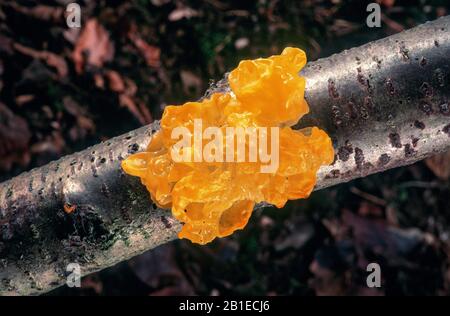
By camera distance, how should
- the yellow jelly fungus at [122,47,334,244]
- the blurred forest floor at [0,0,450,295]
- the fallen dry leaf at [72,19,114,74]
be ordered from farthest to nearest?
the fallen dry leaf at [72,19,114,74], the blurred forest floor at [0,0,450,295], the yellow jelly fungus at [122,47,334,244]

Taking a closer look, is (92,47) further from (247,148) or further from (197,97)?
(247,148)

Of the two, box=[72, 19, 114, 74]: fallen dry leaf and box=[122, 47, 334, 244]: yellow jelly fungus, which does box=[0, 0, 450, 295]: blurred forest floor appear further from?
box=[122, 47, 334, 244]: yellow jelly fungus

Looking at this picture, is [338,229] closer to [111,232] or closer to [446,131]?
[446,131]

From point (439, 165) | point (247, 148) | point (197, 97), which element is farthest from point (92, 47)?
point (439, 165)

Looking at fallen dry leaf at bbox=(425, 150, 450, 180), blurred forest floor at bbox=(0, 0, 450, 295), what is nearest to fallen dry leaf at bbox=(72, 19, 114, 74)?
blurred forest floor at bbox=(0, 0, 450, 295)

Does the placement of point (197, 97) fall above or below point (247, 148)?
above
